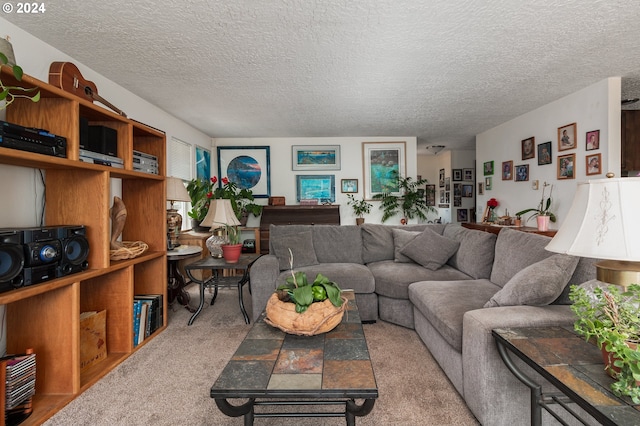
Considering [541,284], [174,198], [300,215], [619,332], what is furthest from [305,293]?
[300,215]

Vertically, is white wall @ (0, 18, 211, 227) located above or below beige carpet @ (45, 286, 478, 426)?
above

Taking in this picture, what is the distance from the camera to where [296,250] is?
3.23 meters

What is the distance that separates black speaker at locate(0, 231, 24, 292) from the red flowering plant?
8.91ft

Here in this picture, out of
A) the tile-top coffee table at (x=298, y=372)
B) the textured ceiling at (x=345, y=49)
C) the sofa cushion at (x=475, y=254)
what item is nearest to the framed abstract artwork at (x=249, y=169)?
the textured ceiling at (x=345, y=49)

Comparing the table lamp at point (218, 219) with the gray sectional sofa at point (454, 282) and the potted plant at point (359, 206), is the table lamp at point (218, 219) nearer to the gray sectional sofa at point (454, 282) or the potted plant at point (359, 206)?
the gray sectional sofa at point (454, 282)

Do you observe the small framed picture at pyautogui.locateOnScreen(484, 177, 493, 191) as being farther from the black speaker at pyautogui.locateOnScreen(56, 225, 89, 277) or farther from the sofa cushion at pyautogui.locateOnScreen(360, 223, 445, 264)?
the black speaker at pyautogui.locateOnScreen(56, 225, 89, 277)

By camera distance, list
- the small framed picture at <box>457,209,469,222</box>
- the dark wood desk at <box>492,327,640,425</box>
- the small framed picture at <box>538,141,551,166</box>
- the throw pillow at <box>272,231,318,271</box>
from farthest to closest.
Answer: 1. the small framed picture at <box>457,209,469,222</box>
2. the small framed picture at <box>538,141,551,166</box>
3. the throw pillow at <box>272,231,318,271</box>
4. the dark wood desk at <box>492,327,640,425</box>

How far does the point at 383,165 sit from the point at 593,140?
3.16 meters

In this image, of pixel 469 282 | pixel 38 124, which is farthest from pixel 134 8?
pixel 469 282

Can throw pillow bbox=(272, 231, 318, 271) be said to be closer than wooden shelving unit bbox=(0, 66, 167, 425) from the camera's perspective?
No

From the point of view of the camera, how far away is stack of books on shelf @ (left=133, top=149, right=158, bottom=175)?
8.39ft

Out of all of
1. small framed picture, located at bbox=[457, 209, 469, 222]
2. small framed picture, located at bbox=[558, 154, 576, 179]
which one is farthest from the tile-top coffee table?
small framed picture, located at bbox=[457, 209, 469, 222]

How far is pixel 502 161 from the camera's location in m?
5.21

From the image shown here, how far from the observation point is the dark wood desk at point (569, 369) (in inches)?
31.3
